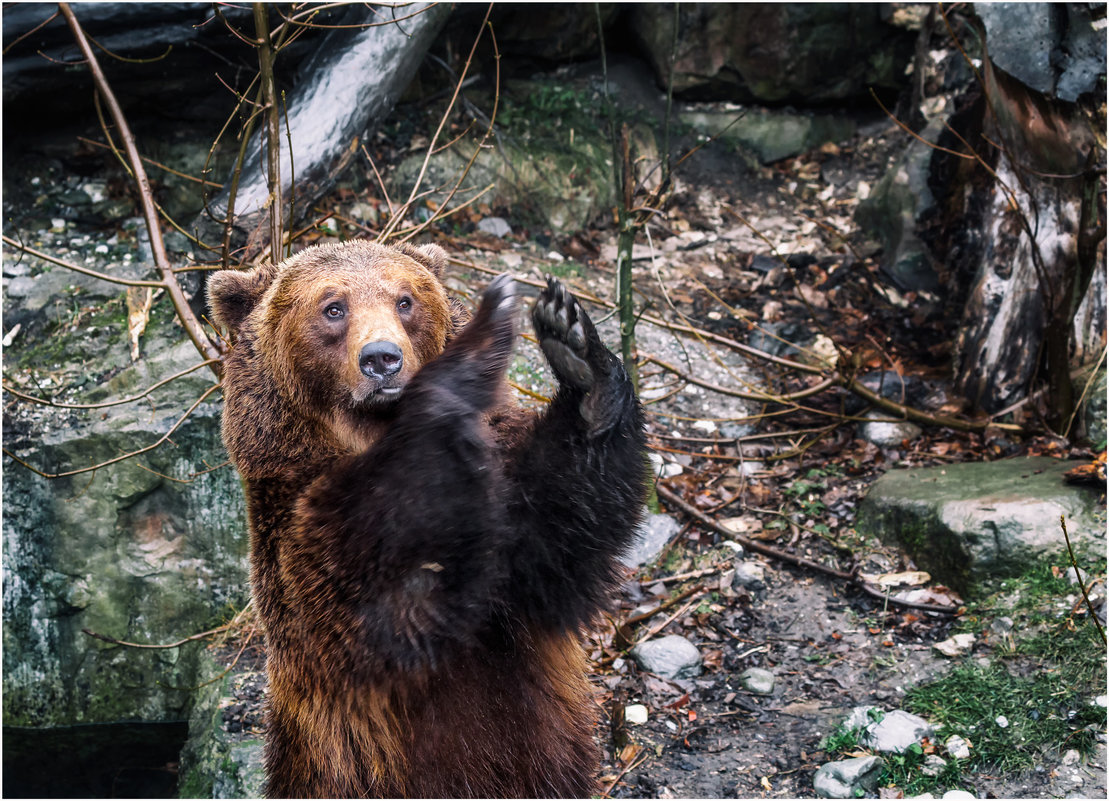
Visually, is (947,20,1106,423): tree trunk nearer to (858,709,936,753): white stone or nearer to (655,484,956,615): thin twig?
(655,484,956,615): thin twig

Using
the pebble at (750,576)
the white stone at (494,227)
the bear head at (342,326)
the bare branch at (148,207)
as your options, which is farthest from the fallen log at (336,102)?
the pebble at (750,576)

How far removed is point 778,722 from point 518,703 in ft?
7.79

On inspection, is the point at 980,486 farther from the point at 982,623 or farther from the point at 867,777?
the point at 867,777

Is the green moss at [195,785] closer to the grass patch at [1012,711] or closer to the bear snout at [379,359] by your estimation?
the bear snout at [379,359]

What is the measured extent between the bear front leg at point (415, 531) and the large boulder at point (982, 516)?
3.77 meters

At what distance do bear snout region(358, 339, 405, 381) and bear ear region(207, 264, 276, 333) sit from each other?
90 centimetres

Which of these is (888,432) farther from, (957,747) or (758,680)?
(957,747)

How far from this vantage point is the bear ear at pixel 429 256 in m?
3.92

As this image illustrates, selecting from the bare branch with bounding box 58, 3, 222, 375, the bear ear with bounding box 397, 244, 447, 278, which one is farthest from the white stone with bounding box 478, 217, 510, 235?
the bear ear with bounding box 397, 244, 447, 278

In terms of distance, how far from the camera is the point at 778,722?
5.21 meters

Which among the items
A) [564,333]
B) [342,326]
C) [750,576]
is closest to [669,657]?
[750,576]

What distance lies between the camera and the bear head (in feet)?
10.6

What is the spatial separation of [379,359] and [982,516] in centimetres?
422

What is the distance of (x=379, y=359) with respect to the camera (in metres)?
3.12
